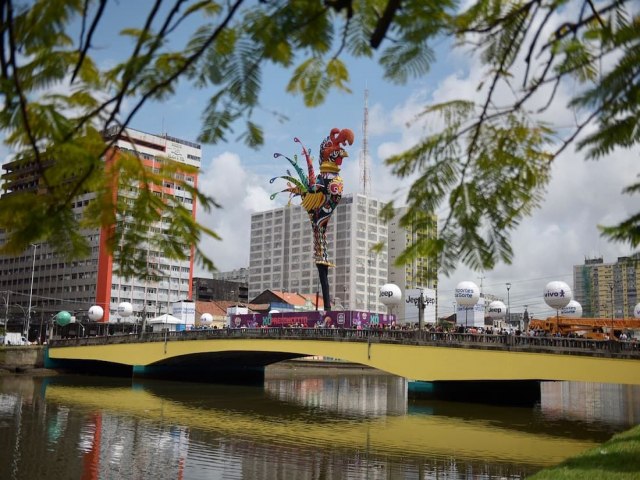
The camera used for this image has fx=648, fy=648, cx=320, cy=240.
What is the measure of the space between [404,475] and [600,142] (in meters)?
15.5

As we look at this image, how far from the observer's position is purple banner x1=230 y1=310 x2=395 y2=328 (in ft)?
151

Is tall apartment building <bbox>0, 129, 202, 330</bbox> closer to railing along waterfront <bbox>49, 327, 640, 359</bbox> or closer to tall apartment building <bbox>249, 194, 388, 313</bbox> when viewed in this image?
railing along waterfront <bbox>49, 327, 640, 359</bbox>

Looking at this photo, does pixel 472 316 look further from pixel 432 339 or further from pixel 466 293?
pixel 432 339

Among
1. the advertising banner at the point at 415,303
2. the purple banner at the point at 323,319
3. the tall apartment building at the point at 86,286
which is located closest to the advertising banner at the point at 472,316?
the advertising banner at the point at 415,303

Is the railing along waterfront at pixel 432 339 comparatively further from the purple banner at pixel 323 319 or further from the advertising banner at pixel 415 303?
the advertising banner at pixel 415 303

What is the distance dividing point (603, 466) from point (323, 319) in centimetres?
3538

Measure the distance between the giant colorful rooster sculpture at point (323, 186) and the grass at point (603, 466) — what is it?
3502cm

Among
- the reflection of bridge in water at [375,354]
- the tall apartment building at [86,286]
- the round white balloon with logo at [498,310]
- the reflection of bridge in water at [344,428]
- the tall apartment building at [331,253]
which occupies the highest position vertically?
the tall apartment building at [331,253]

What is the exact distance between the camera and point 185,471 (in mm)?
18125

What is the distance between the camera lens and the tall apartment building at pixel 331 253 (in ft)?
381

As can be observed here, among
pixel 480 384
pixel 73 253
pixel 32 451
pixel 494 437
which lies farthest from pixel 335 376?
pixel 73 253

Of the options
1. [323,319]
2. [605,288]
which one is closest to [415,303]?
[323,319]

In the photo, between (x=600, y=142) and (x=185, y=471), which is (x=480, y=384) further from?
(x=600, y=142)

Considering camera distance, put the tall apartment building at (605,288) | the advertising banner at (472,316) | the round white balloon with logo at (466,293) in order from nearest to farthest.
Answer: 1. the round white balloon with logo at (466,293)
2. the advertising banner at (472,316)
3. the tall apartment building at (605,288)
